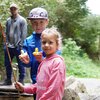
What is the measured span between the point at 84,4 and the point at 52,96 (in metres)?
17.6

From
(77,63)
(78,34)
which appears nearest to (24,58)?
(77,63)

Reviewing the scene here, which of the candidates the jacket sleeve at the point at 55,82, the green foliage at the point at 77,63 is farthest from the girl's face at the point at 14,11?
the green foliage at the point at 77,63

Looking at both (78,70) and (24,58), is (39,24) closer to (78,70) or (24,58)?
(24,58)

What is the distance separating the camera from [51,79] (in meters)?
2.67

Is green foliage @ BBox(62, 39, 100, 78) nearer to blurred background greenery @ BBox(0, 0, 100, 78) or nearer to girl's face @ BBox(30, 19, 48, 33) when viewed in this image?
blurred background greenery @ BBox(0, 0, 100, 78)

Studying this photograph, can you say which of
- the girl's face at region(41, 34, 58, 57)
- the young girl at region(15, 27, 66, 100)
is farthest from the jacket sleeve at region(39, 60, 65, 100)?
the girl's face at region(41, 34, 58, 57)

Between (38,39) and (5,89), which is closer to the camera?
(38,39)

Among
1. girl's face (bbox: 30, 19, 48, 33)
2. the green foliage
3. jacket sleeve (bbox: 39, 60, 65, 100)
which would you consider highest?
girl's face (bbox: 30, 19, 48, 33)

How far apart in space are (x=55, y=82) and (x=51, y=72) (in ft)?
0.33

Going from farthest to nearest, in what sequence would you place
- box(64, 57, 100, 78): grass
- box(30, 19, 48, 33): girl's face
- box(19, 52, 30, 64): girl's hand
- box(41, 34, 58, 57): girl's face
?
1. box(64, 57, 100, 78): grass
2. box(30, 19, 48, 33): girl's face
3. box(19, 52, 30, 64): girl's hand
4. box(41, 34, 58, 57): girl's face

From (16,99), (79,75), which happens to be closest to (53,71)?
(16,99)

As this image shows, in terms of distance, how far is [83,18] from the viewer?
2042 cm

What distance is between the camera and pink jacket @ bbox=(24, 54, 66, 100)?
8.68ft

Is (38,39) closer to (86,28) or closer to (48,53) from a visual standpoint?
(48,53)
